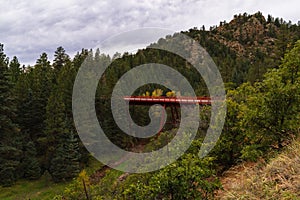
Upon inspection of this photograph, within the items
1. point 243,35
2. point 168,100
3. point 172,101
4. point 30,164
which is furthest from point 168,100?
point 243,35

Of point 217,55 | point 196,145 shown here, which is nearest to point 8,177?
point 196,145

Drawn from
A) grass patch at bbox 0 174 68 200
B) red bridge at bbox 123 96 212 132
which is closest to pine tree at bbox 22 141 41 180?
grass patch at bbox 0 174 68 200

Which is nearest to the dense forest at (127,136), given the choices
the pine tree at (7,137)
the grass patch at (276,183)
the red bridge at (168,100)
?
the pine tree at (7,137)

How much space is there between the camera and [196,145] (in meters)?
15.3

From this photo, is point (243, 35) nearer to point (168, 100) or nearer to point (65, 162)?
point (168, 100)

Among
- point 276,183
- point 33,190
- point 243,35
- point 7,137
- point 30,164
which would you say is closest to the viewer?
point 276,183

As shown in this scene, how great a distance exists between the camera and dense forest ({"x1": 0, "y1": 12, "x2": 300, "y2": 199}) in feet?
42.3

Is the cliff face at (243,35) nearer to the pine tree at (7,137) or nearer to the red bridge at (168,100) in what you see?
the red bridge at (168,100)

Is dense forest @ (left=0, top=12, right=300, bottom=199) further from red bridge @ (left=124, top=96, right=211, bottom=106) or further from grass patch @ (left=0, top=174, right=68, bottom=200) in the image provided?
red bridge @ (left=124, top=96, right=211, bottom=106)

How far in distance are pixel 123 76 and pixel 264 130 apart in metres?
46.4

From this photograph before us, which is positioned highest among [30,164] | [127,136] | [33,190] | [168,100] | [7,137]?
[168,100]

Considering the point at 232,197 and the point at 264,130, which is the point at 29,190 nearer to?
the point at 264,130

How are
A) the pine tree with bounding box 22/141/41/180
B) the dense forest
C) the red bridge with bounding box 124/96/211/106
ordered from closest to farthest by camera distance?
the dense forest → the red bridge with bounding box 124/96/211/106 → the pine tree with bounding box 22/141/41/180

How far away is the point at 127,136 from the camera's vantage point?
45094 mm
